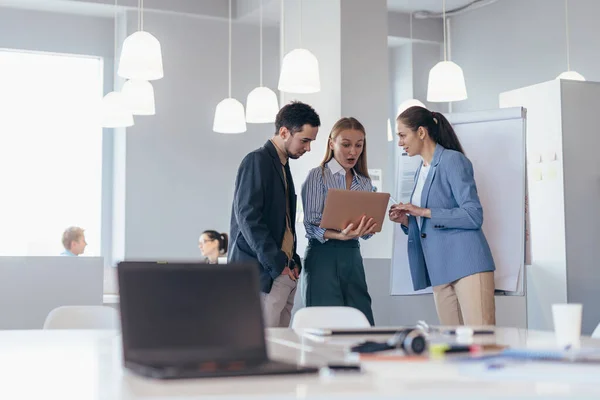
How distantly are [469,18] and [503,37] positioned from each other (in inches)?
28.8

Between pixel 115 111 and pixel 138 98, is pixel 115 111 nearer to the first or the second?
pixel 115 111

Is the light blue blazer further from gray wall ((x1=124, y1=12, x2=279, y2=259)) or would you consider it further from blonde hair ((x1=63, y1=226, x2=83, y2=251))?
gray wall ((x1=124, y1=12, x2=279, y2=259))

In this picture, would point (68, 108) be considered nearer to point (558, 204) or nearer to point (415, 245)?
point (558, 204)

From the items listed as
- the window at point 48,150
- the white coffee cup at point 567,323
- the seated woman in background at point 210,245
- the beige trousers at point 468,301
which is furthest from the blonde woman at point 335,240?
the window at point 48,150

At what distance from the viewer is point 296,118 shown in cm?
391

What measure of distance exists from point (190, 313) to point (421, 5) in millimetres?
9713

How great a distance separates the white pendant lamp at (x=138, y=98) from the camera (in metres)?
6.87

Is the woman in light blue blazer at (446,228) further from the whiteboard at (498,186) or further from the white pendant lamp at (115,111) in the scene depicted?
the white pendant lamp at (115,111)

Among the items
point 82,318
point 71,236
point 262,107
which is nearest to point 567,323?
point 82,318

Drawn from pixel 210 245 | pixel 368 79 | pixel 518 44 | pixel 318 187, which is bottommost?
pixel 210 245

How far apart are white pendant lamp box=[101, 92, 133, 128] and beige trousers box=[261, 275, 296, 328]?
349 centimetres

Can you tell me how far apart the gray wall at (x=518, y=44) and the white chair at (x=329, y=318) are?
6.58 meters

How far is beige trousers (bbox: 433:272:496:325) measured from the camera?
12.5ft

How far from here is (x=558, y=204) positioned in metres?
6.03
